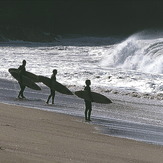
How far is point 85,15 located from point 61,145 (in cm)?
10136

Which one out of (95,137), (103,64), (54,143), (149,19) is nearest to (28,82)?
(95,137)

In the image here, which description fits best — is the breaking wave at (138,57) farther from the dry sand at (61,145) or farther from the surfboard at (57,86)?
the dry sand at (61,145)

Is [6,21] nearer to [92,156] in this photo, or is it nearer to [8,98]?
[8,98]

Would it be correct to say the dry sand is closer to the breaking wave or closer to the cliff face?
the breaking wave

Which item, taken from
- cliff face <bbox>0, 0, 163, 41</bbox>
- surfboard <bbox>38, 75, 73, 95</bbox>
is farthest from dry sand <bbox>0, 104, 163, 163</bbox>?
cliff face <bbox>0, 0, 163, 41</bbox>

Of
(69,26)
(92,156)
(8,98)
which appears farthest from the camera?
(69,26)

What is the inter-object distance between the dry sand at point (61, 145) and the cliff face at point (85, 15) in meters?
81.2

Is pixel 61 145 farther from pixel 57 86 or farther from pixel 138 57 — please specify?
pixel 138 57

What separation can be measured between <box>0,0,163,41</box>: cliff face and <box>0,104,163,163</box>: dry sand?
81.2 m

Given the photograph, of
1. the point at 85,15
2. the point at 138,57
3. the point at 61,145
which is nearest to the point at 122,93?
the point at 61,145

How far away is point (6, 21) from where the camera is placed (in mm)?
90062

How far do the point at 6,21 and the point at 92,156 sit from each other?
83.3m

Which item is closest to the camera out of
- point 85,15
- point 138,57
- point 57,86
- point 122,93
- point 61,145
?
point 61,145

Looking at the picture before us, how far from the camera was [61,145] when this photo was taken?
848 cm
